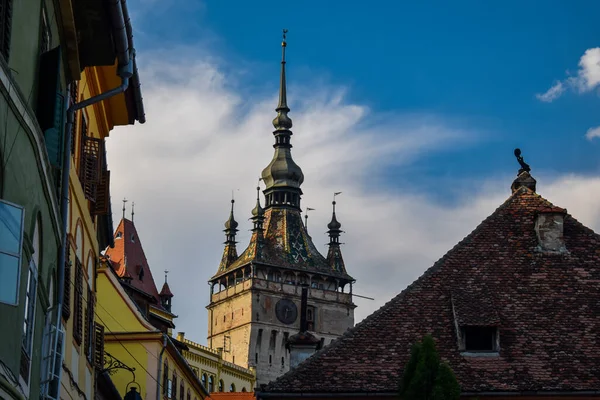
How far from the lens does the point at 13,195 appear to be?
9414 millimetres

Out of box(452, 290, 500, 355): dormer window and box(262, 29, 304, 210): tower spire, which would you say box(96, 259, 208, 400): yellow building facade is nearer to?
box(452, 290, 500, 355): dormer window

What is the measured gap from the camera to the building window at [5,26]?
9.44m

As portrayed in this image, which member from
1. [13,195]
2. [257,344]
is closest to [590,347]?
[13,195]

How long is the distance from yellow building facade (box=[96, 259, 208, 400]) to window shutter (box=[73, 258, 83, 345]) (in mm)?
20717

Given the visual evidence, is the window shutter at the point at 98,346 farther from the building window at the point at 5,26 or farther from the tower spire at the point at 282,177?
the tower spire at the point at 282,177

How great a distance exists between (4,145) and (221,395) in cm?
7425

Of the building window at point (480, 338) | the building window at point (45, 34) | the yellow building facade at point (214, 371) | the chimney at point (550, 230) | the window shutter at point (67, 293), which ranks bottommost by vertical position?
the window shutter at point (67, 293)

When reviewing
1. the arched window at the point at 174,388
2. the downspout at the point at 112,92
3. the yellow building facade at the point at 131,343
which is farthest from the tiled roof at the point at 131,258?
the downspout at the point at 112,92

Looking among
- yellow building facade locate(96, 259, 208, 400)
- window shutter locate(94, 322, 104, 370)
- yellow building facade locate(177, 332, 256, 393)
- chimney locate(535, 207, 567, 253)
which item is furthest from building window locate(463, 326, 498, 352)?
yellow building facade locate(177, 332, 256, 393)

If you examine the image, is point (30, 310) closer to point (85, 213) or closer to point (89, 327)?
point (85, 213)

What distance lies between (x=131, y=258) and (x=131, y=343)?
4092cm

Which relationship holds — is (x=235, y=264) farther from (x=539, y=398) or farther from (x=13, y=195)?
(x=13, y=195)

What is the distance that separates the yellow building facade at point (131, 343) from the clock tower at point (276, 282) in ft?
261

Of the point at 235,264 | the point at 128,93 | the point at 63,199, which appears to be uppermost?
the point at 235,264
